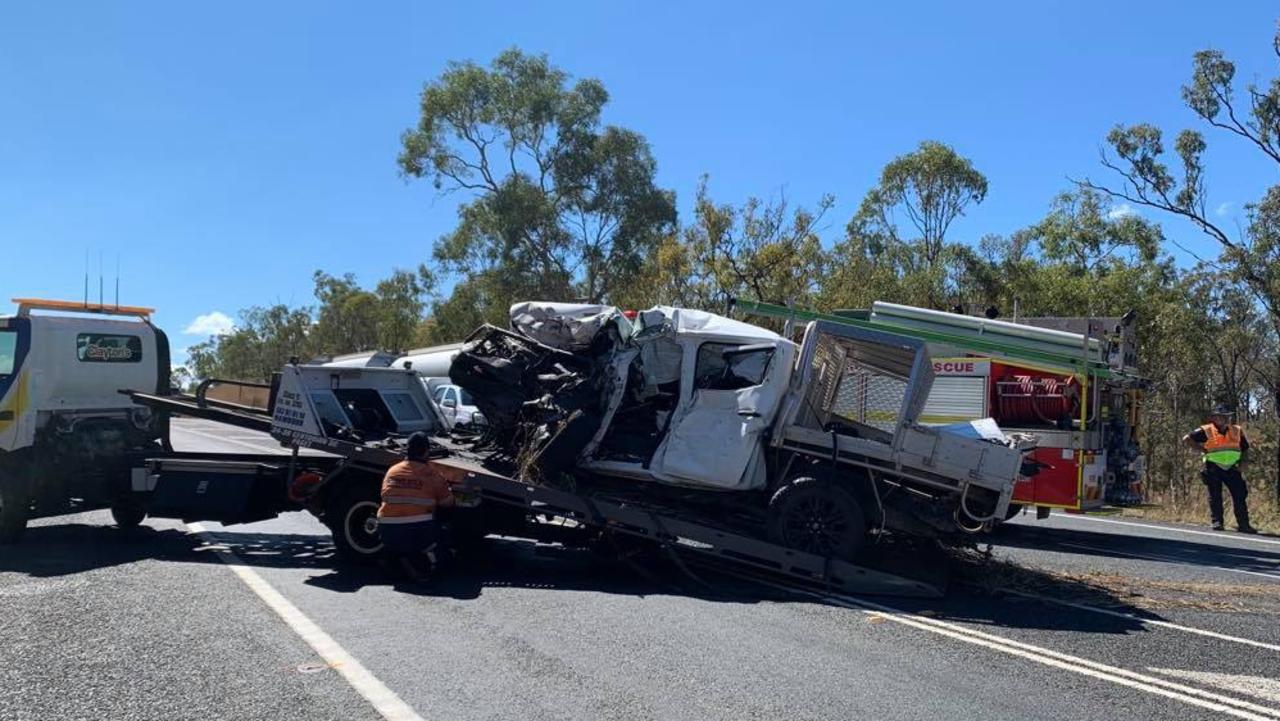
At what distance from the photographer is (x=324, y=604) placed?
24.1ft

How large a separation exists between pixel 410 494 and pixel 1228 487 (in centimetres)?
1186

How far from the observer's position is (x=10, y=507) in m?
9.55

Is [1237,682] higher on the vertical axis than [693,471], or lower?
lower

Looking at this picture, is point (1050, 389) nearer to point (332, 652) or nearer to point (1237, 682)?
point (1237, 682)

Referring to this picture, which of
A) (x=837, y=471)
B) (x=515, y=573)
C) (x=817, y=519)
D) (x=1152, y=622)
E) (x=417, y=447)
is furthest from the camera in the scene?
(x=515, y=573)

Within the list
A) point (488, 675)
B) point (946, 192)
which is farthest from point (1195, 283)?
point (488, 675)

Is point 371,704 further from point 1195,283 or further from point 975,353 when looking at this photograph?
point 1195,283

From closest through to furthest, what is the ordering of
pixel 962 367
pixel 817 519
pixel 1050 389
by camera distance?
1. pixel 817 519
2. pixel 1050 389
3. pixel 962 367

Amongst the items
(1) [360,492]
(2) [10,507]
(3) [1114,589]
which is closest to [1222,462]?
(3) [1114,589]

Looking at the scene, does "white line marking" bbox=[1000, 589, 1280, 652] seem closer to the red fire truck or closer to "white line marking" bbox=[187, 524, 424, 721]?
the red fire truck

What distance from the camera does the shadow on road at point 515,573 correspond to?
297 inches

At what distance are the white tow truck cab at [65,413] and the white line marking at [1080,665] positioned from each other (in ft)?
25.8

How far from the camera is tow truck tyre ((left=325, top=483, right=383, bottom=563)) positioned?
28.8ft

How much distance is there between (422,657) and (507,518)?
3222 millimetres
